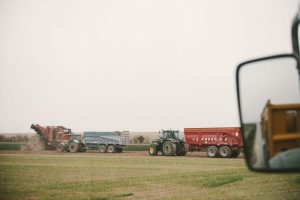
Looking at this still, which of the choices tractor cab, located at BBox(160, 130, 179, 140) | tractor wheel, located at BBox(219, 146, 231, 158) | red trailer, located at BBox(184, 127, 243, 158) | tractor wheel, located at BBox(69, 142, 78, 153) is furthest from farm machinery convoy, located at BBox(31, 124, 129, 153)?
tractor wheel, located at BBox(219, 146, 231, 158)

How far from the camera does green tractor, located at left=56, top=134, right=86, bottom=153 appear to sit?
32.8m

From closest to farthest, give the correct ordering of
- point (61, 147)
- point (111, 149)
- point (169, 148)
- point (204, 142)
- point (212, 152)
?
point (212, 152), point (204, 142), point (169, 148), point (111, 149), point (61, 147)

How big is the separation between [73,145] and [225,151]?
49.5 feet

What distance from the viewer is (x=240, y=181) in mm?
10711

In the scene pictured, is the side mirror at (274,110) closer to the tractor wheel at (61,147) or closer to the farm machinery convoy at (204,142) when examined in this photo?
the farm machinery convoy at (204,142)

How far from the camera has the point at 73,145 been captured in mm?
32906

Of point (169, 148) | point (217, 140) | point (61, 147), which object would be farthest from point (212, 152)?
point (61, 147)

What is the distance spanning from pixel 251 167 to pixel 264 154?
0.11 m

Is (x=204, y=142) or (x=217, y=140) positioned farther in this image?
(x=204, y=142)

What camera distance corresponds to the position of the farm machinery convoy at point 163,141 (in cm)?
2466

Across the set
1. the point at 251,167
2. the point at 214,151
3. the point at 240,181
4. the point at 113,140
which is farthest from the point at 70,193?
the point at 113,140

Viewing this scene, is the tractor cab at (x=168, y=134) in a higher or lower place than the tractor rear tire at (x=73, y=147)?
higher

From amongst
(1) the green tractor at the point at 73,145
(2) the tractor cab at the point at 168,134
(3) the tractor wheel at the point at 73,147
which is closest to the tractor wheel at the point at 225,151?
(2) the tractor cab at the point at 168,134

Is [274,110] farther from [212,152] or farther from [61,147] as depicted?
[61,147]
